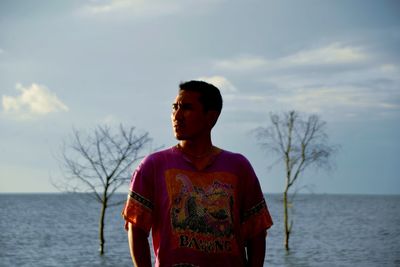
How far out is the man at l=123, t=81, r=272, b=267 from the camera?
2.87 meters

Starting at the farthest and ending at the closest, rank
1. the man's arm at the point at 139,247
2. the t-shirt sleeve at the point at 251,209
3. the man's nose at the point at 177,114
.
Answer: the t-shirt sleeve at the point at 251,209 < the man's nose at the point at 177,114 < the man's arm at the point at 139,247

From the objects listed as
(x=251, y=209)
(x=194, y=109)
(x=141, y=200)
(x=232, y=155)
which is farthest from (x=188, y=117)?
(x=251, y=209)

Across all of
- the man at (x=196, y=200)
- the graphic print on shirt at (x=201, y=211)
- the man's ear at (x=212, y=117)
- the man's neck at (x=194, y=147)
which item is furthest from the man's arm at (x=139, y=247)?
the man's ear at (x=212, y=117)

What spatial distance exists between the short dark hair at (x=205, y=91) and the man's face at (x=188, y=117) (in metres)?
0.02

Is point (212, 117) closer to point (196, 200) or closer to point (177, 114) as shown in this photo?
point (177, 114)

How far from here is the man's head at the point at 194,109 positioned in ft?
9.78

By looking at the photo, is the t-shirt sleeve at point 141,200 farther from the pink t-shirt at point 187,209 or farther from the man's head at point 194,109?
the man's head at point 194,109

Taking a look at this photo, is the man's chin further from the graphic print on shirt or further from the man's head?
the graphic print on shirt

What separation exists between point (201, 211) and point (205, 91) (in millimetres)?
609

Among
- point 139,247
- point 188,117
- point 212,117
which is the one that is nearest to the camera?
point 139,247

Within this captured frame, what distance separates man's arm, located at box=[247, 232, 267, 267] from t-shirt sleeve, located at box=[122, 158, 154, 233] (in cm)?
55

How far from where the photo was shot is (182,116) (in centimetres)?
298

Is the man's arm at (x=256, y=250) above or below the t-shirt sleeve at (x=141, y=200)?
below

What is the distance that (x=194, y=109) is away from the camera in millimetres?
3002
